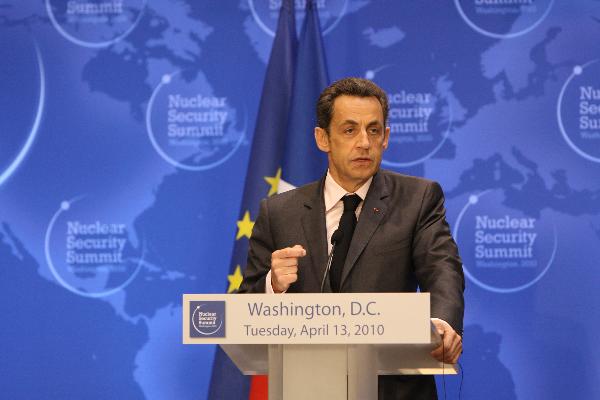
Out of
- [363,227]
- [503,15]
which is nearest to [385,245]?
[363,227]

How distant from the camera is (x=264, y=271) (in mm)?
3066

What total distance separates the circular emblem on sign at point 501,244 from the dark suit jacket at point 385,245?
1703 millimetres

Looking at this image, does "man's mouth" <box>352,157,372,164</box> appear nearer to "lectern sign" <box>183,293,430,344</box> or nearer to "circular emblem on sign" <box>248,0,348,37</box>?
"lectern sign" <box>183,293,430,344</box>

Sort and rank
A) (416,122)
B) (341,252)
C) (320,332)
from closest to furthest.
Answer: (320,332) → (341,252) → (416,122)

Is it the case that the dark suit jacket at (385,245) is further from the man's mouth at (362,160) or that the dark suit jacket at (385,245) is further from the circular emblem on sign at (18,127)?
the circular emblem on sign at (18,127)

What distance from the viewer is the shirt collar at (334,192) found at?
10.2 feet

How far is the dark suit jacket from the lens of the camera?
9.41ft

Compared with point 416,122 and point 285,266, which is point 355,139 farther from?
point 416,122

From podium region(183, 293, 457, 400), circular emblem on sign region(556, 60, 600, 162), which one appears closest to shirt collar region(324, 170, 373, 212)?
podium region(183, 293, 457, 400)

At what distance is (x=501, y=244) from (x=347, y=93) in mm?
1926

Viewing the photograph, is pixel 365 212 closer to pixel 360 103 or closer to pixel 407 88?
pixel 360 103

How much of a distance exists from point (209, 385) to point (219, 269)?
0.65m

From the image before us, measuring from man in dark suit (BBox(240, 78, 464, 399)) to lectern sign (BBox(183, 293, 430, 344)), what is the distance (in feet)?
1.83

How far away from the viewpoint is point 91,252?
5.08m
